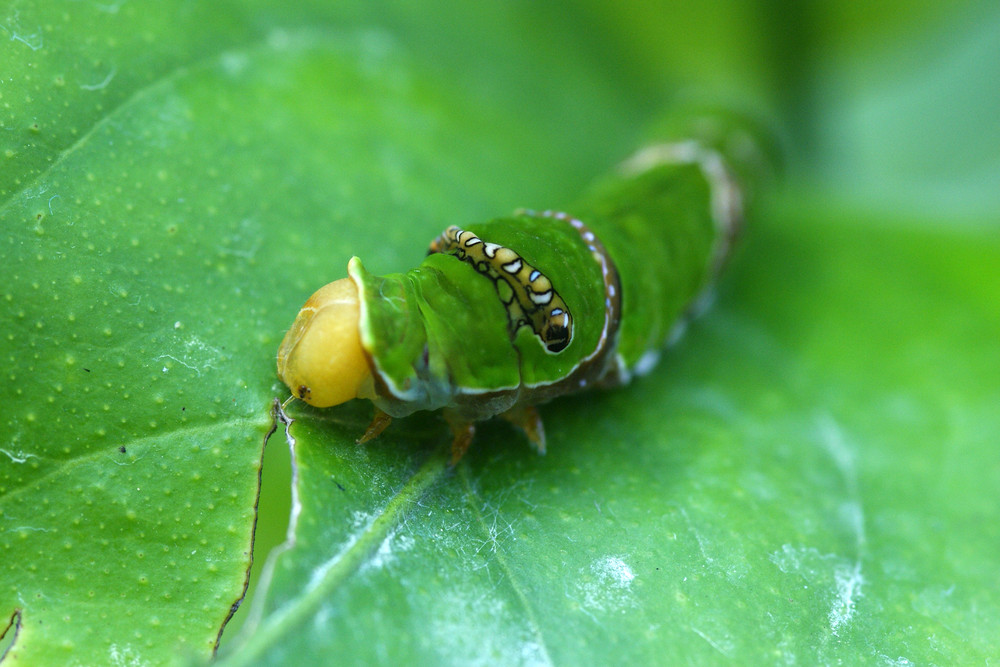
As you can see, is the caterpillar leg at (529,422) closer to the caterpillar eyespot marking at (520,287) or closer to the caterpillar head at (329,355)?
the caterpillar eyespot marking at (520,287)

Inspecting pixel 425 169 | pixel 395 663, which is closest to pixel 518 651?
pixel 395 663

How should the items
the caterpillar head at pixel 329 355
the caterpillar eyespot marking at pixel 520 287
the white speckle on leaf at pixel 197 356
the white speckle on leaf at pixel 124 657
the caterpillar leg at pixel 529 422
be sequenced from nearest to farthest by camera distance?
1. the white speckle on leaf at pixel 124 657
2. the caterpillar head at pixel 329 355
3. the white speckle on leaf at pixel 197 356
4. the caterpillar eyespot marking at pixel 520 287
5. the caterpillar leg at pixel 529 422

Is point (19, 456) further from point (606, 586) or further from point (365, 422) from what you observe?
point (606, 586)

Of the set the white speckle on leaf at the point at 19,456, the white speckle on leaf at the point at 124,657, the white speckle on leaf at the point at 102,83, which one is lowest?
the white speckle on leaf at the point at 124,657

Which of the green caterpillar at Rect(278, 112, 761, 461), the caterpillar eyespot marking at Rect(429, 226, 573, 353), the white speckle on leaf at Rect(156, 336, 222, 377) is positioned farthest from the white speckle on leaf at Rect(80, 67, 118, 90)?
the caterpillar eyespot marking at Rect(429, 226, 573, 353)

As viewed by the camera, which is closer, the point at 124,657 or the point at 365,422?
the point at 124,657

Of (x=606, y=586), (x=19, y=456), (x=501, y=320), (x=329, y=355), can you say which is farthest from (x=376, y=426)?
(x=19, y=456)

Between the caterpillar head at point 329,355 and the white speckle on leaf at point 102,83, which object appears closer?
the caterpillar head at point 329,355

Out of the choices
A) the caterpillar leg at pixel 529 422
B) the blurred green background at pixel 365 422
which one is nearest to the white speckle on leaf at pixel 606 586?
the blurred green background at pixel 365 422
